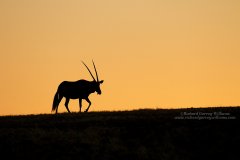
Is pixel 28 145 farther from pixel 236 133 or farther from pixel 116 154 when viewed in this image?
pixel 236 133

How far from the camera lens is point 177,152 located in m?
31.9

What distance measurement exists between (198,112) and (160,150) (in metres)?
6.96

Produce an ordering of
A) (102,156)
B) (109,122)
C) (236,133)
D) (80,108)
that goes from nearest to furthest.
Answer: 1. (102,156)
2. (236,133)
3. (109,122)
4. (80,108)

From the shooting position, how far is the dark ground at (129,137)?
31656 millimetres

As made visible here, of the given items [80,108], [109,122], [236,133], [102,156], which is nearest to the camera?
[102,156]

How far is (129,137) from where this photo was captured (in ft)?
110

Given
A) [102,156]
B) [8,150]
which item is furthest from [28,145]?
[102,156]

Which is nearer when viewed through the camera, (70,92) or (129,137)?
(129,137)

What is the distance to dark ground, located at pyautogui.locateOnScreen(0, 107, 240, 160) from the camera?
31.7 metres

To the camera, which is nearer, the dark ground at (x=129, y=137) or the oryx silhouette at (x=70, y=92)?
the dark ground at (x=129, y=137)

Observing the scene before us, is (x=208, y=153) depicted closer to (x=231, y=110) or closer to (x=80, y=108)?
(x=231, y=110)

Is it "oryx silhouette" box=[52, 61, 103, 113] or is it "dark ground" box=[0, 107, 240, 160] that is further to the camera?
"oryx silhouette" box=[52, 61, 103, 113]

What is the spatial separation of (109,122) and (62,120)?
10.6ft

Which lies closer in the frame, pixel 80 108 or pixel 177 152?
pixel 177 152
